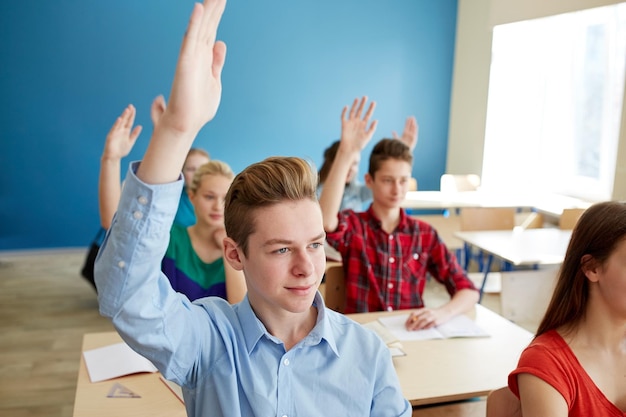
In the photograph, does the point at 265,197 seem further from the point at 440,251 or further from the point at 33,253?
the point at 33,253

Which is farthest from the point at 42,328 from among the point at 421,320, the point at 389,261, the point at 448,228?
the point at 448,228

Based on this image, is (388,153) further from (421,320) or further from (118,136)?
(118,136)

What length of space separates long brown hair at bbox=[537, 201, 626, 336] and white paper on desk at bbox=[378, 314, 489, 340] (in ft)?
1.94

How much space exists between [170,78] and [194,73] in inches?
199

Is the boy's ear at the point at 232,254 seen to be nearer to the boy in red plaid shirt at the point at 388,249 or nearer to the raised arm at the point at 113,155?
the raised arm at the point at 113,155

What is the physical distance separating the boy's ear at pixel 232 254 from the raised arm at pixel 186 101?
Answer: 325 millimetres

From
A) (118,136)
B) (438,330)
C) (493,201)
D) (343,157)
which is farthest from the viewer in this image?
(493,201)

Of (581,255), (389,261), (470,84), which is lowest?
(389,261)

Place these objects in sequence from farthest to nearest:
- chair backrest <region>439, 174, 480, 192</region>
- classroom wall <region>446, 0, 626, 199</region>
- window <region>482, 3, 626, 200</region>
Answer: classroom wall <region>446, 0, 626, 199</region> → chair backrest <region>439, 174, 480, 192</region> → window <region>482, 3, 626, 200</region>

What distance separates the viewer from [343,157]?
221cm

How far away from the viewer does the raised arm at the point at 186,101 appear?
760 mm

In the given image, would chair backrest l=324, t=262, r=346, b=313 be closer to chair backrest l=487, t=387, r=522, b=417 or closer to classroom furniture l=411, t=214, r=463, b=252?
chair backrest l=487, t=387, r=522, b=417

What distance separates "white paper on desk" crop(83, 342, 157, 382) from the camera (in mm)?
1609

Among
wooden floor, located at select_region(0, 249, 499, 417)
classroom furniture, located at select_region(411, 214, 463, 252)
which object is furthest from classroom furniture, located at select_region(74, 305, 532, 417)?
classroom furniture, located at select_region(411, 214, 463, 252)
